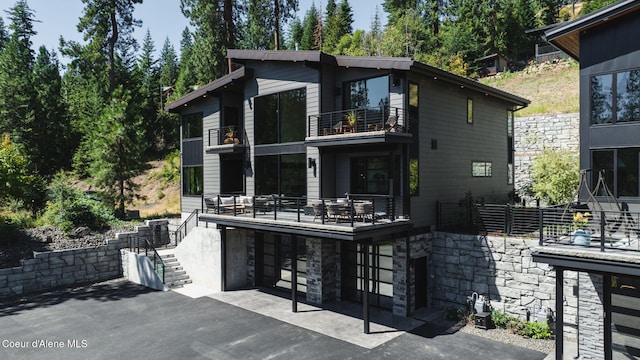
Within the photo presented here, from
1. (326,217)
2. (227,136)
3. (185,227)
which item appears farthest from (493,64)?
(326,217)

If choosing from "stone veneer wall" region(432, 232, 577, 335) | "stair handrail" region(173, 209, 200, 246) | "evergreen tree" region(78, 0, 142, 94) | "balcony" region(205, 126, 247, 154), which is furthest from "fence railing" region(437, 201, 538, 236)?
"evergreen tree" region(78, 0, 142, 94)

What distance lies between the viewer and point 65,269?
19.3 metres

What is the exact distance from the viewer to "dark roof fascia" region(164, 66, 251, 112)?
19.0m

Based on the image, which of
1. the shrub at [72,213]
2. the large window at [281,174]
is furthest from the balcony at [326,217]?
the shrub at [72,213]

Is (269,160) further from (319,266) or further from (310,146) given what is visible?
(319,266)

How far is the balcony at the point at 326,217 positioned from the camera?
41.5ft

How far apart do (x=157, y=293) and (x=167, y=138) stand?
112ft

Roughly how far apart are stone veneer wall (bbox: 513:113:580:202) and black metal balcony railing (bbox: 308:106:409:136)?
48.3 ft

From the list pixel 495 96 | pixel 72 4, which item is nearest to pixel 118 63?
pixel 72 4

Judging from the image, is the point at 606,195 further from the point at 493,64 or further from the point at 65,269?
the point at 493,64

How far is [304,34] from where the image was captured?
2756 inches

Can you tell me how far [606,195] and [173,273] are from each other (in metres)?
17.8

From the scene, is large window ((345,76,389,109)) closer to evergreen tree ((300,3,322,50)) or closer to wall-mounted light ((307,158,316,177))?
wall-mounted light ((307,158,316,177))

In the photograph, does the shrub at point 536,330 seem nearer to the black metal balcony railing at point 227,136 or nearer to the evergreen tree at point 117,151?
the black metal balcony railing at point 227,136
